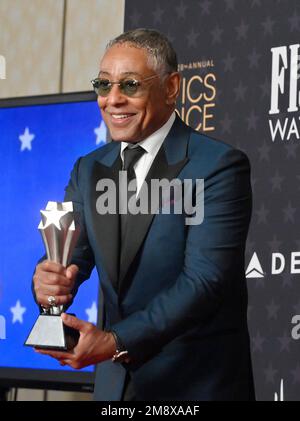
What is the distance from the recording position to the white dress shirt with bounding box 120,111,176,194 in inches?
76.0

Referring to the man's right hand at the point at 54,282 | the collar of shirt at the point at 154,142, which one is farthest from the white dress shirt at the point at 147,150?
the man's right hand at the point at 54,282

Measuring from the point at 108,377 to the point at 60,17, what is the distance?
8.87 feet

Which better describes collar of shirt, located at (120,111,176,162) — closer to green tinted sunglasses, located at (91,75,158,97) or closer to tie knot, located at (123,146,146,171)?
tie knot, located at (123,146,146,171)

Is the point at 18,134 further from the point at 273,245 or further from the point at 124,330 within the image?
the point at 124,330

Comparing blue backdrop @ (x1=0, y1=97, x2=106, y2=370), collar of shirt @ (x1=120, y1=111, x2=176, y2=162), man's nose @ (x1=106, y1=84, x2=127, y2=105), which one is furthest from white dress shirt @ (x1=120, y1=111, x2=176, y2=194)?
blue backdrop @ (x1=0, y1=97, x2=106, y2=370)

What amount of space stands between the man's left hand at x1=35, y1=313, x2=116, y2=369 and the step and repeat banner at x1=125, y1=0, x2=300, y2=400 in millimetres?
1620

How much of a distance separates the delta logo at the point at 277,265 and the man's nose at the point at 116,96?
1.54 metres

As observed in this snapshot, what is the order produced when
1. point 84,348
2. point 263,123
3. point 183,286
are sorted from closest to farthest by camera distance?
point 84,348 → point 183,286 → point 263,123

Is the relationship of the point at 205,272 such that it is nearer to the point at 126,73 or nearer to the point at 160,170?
the point at 160,170

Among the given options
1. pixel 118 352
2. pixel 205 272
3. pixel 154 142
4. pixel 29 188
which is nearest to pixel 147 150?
pixel 154 142

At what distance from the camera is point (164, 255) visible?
186 cm

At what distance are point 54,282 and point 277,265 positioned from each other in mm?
1673

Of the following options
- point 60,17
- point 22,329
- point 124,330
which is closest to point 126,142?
point 124,330

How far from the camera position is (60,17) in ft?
14.1
